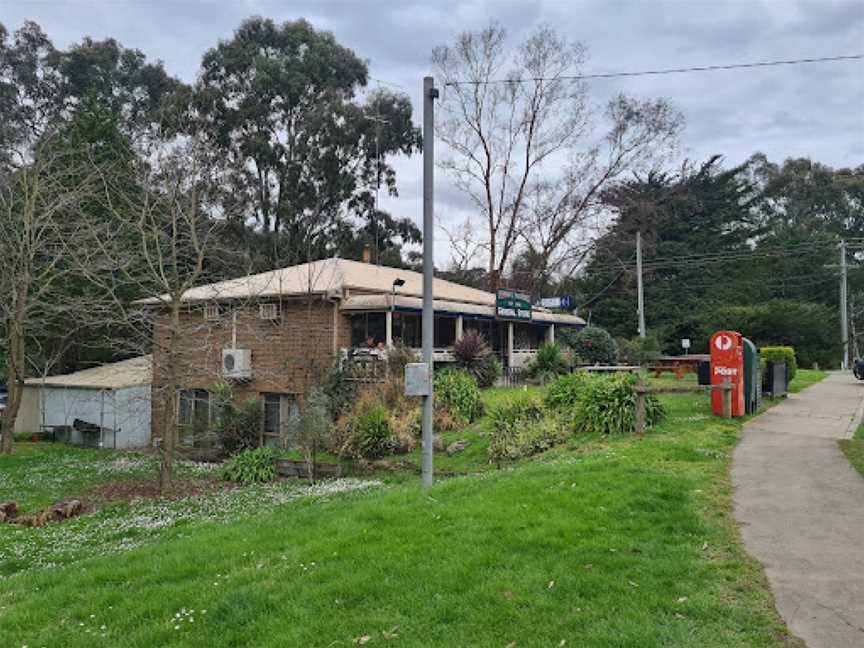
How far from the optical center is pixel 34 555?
8.29m

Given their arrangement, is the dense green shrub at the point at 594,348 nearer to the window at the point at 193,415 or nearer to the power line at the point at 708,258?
the window at the point at 193,415

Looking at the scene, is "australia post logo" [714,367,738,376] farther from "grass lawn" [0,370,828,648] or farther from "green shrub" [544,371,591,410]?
"grass lawn" [0,370,828,648]

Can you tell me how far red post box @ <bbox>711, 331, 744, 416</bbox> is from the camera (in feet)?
41.7

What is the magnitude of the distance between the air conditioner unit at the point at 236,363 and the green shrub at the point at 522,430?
9.56m

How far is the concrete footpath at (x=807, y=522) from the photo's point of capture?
4.20m

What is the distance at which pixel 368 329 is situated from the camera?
21141 millimetres

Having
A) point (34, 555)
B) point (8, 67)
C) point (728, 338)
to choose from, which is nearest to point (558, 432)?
point (728, 338)

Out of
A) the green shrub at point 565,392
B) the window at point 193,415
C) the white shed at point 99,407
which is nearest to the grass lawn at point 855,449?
the green shrub at point 565,392

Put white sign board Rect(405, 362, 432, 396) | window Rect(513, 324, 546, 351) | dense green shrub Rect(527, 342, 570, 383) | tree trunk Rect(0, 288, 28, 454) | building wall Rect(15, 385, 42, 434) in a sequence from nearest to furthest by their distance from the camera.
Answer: white sign board Rect(405, 362, 432, 396)
tree trunk Rect(0, 288, 28, 454)
dense green shrub Rect(527, 342, 570, 383)
building wall Rect(15, 385, 42, 434)
window Rect(513, 324, 546, 351)

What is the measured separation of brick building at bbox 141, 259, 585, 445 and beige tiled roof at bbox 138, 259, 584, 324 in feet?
0.14

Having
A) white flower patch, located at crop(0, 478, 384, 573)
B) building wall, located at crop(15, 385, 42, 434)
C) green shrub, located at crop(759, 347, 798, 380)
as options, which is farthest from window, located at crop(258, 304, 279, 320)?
green shrub, located at crop(759, 347, 798, 380)

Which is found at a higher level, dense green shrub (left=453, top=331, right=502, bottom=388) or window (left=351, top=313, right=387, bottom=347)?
window (left=351, top=313, right=387, bottom=347)

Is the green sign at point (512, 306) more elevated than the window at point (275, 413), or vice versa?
the green sign at point (512, 306)

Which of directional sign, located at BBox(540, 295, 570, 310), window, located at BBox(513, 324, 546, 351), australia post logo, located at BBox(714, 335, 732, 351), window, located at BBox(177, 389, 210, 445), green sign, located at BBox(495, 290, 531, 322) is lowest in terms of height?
window, located at BBox(177, 389, 210, 445)
